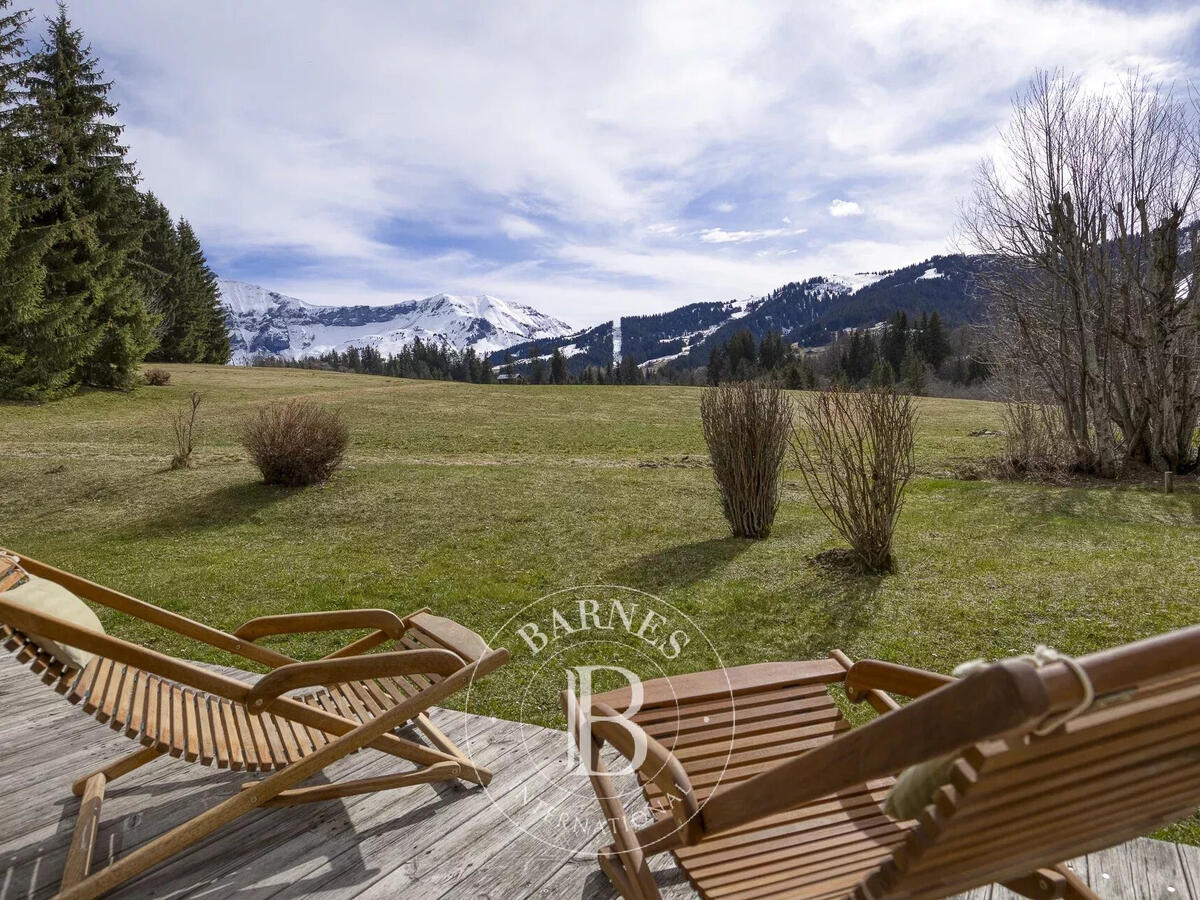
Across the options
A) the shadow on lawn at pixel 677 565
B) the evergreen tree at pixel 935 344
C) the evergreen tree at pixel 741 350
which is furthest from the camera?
the evergreen tree at pixel 741 350

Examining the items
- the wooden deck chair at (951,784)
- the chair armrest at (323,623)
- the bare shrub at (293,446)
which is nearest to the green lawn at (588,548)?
the bare shrub at (293,446)

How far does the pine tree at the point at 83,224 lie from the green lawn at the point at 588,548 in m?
9.02

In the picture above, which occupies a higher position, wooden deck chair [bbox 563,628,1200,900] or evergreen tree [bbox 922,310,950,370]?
evergreen tree [bbox 922,310,950,370]

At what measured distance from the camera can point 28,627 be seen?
205 cm

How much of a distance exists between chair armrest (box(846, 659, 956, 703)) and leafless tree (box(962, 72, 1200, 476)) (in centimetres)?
1495

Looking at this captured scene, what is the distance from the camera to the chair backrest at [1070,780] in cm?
98

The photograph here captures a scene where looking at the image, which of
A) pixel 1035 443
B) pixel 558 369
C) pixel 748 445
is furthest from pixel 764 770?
pixel 558 369

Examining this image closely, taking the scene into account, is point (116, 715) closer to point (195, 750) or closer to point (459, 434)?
point (195, 750)

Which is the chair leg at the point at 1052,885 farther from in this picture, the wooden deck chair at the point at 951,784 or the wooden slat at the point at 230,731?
the wooden slat at the point at 230,731

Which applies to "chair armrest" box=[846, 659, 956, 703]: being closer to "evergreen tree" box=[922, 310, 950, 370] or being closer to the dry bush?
the dry bush

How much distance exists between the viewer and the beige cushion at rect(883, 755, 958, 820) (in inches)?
45.1

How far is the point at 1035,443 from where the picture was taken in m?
14.9

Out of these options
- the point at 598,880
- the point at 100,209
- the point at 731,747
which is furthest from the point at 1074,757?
the point at 100,209

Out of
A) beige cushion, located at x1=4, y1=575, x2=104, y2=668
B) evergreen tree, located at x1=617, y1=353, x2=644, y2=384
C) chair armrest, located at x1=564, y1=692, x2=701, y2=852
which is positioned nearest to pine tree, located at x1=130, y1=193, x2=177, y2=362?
beige cushion, located at x1=4, y1=575, x2=104, y2=668
